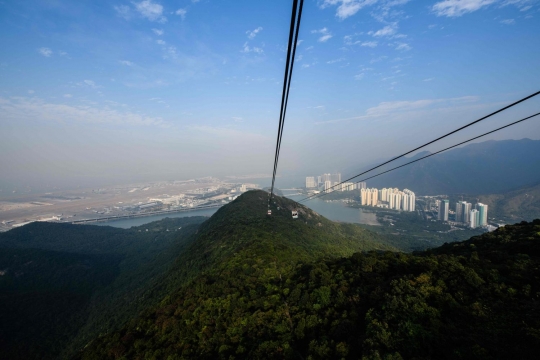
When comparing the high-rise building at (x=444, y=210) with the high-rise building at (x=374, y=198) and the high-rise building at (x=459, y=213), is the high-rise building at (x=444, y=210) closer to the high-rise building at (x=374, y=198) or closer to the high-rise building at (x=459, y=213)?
the high-rise building at (x=459, y=213)

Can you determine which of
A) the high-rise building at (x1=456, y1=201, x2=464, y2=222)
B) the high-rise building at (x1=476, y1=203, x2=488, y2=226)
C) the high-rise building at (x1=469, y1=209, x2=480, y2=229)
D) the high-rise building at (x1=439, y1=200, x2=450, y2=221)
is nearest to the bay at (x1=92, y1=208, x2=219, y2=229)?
the high-rise building at (x1=439, y1=200, x2=450, y2=221)

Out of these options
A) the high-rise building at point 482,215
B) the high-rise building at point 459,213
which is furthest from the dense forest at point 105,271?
the high-rise building at point 459,213

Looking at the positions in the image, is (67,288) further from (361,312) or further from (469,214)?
(469,214)

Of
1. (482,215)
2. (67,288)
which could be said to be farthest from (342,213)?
(67,288)

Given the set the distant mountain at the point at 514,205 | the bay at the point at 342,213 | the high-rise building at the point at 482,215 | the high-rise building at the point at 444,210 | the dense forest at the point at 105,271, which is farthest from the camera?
the bay at the point at 342,213

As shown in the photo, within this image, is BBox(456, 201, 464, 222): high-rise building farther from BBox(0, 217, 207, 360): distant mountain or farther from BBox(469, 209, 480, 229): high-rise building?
BBox(0, 217, 207, 360): distant mountain

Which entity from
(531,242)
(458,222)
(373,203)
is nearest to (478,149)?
(373,203)
